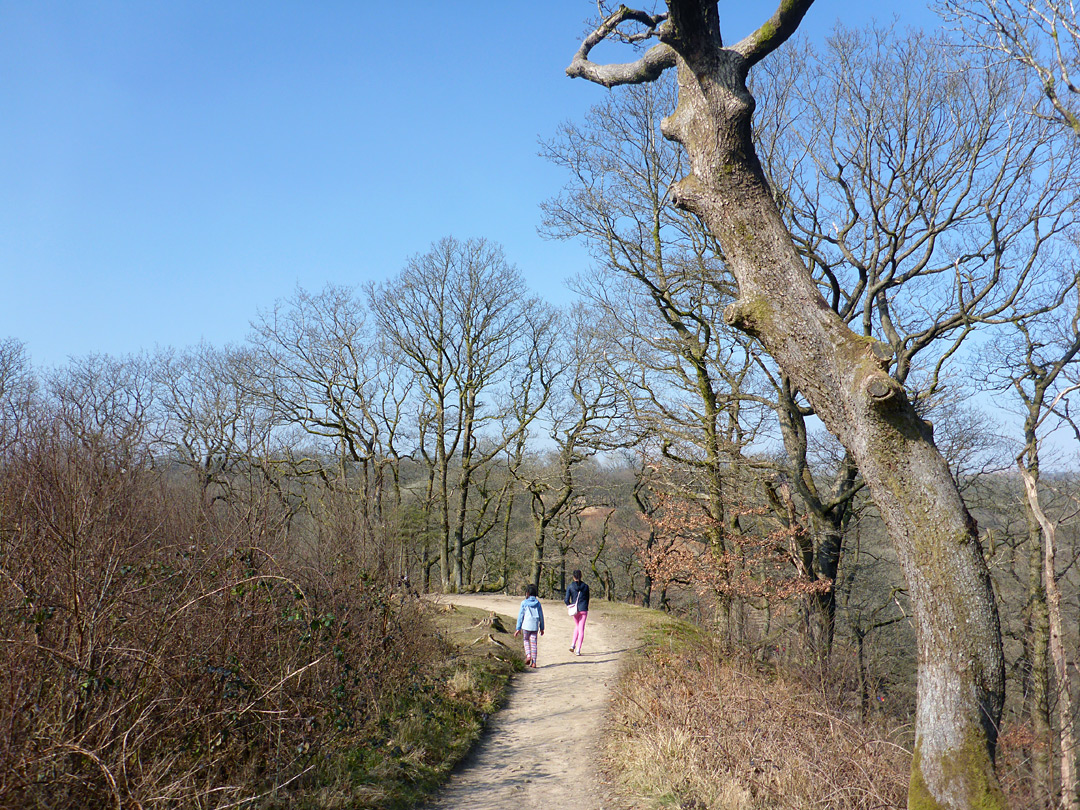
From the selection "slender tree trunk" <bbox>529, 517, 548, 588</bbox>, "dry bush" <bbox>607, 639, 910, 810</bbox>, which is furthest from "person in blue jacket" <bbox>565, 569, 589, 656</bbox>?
"slender tree trunk" <bbox>529, 517, 548, 588</bbox>

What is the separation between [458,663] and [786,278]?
919 cm

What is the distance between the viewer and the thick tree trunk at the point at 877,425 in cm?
418

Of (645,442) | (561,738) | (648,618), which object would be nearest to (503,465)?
(648,618)

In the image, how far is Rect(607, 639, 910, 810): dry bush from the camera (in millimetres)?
5516

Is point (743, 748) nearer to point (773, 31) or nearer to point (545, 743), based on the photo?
point (545, 743)

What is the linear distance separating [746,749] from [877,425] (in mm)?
3693

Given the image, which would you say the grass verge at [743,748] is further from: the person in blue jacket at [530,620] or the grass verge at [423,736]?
the person in blue jacket at [530,620]

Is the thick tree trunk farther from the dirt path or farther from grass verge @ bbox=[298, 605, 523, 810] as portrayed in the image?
grass verge @ bbox=[298, 605, 523, 810]

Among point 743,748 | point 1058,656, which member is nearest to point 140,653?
point 743,748

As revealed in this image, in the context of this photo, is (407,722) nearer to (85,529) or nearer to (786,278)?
(85,529)

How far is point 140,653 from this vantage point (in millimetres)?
4527

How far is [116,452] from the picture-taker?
277 inches

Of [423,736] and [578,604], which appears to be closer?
[423,736]

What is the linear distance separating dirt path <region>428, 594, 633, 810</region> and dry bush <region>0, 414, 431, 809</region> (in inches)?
55.7
